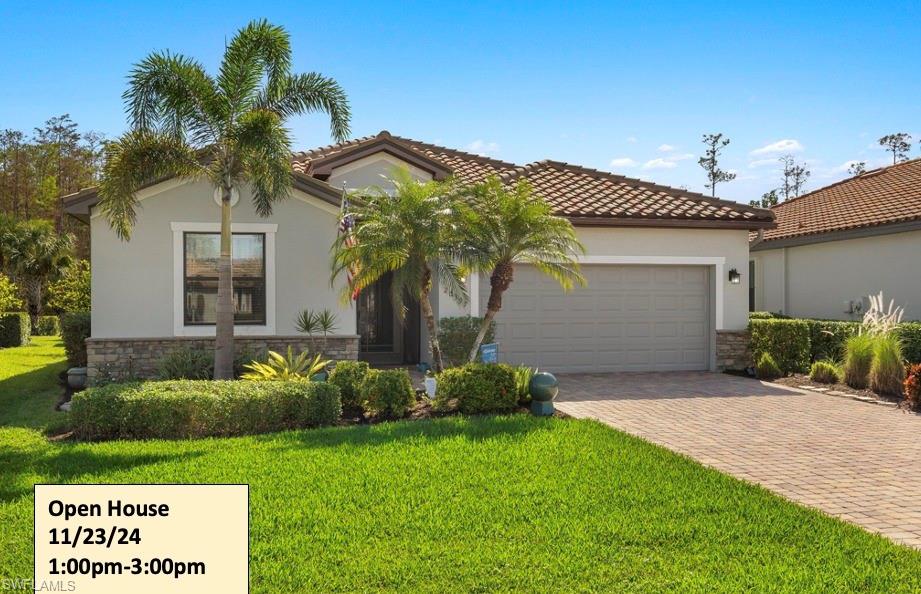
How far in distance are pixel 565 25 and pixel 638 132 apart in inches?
228

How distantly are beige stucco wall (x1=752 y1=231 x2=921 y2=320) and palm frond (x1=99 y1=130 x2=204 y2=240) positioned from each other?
48.7ft

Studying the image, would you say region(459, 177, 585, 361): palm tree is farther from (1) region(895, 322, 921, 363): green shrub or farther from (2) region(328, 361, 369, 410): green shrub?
(1) region(895, 322, 921, 363): green shrub

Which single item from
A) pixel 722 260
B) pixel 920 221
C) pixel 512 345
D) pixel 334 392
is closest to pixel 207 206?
pixel 334 392

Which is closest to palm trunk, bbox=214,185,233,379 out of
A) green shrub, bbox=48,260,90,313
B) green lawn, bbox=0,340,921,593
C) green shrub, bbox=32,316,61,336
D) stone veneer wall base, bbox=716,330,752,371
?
green lawn, bbox=0,340,921,593

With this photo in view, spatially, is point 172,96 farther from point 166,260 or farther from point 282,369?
point 282,369

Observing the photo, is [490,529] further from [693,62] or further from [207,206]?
[693,62]

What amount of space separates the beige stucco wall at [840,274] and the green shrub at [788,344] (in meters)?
3.23

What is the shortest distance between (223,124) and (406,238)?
3.55 metres

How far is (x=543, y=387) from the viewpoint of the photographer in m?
9.80

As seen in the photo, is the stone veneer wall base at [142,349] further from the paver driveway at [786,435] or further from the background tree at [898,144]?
the background tree at [898,144]

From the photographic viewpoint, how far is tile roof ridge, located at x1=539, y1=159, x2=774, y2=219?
52.2 ft

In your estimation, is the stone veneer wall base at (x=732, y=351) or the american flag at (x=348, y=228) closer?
the american flag at (x=348, y=228)

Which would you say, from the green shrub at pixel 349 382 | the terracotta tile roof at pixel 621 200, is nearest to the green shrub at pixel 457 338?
the terracotta tile roof at pixel 621 200

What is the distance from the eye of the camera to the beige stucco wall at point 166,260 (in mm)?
12438
